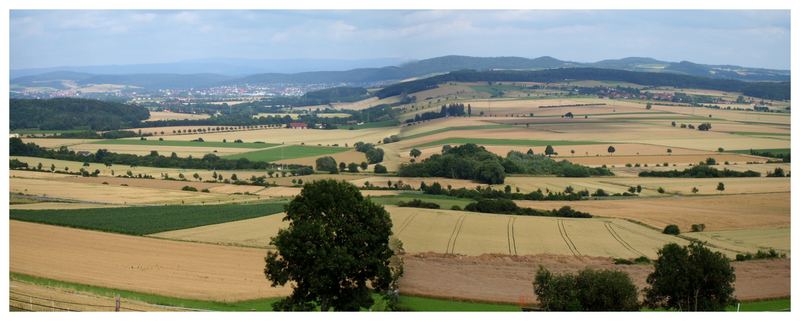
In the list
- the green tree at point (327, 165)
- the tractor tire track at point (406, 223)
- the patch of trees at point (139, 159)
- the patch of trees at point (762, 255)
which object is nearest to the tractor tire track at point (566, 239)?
the patch of trees at point (762, 255)

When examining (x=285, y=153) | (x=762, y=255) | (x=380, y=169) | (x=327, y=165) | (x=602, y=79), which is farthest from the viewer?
(x=602, y=79)

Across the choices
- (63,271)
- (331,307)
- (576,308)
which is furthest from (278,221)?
(576,308)

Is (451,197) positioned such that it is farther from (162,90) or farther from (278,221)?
(162,90)

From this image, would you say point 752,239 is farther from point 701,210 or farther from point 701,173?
point 701,173

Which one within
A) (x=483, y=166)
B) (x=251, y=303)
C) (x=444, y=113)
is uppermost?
(x=444, y=113)

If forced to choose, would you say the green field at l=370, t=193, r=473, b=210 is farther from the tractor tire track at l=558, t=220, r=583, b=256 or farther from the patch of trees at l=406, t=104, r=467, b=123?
the patch of trees at l=406, t=104, r=467, b=123

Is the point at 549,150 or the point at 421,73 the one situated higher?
the point at 421,73

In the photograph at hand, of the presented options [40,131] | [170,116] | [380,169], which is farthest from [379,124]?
[170,116]
